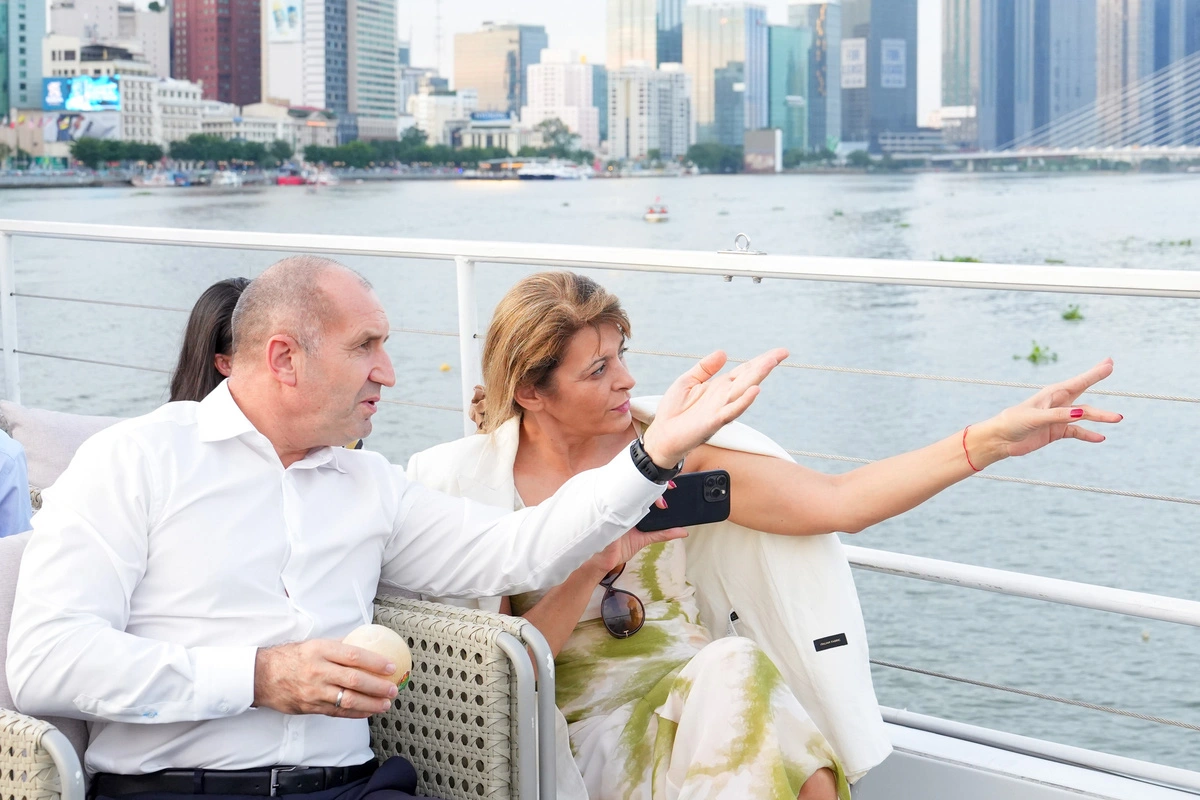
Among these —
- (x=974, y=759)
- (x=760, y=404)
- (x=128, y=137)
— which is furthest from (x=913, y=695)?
(x=128, y=137)

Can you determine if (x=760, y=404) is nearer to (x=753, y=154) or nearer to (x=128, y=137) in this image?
(x=753, y=154)

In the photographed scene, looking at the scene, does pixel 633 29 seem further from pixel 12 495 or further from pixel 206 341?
pixel 12 495

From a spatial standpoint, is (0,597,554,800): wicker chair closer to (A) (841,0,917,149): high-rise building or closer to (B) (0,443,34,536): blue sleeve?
(B) (0,443,34,536): blue sleeve

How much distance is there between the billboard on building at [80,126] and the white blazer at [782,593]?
53.4 m

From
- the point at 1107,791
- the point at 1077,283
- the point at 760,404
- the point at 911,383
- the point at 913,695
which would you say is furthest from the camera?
the point at 911,383

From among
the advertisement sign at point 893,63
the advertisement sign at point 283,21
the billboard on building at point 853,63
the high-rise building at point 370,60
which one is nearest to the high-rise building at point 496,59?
the high-rise building at point 370,60

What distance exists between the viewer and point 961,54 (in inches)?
1298

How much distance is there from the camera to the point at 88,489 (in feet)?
4.52

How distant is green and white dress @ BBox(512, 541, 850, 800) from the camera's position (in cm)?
149

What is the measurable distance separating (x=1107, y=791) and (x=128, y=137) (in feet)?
180

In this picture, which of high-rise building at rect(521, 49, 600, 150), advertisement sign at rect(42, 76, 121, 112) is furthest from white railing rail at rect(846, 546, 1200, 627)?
advertisement sign at rect(42, 76, 121, 112)

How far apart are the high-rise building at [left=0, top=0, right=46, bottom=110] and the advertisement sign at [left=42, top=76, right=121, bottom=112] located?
53.2 inches

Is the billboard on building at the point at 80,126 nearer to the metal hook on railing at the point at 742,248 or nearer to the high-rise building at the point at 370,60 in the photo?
the high-rise building at the point at 370,60

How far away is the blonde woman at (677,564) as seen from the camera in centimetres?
157
